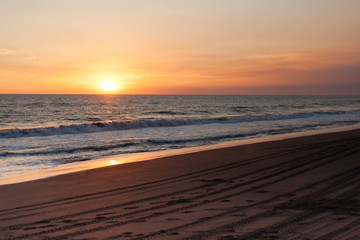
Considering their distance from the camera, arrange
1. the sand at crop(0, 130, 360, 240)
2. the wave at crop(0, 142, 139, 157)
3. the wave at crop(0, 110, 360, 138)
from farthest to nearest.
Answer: the wave at crop(0, 110, 360, 138) → the wave at crop(0, 142, 139, 157) → the sand at crop(0, 130, 360, 240)

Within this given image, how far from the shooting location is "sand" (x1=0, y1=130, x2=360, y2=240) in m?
4.29

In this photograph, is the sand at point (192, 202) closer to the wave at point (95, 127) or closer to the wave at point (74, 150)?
the wave at point (74, 150)

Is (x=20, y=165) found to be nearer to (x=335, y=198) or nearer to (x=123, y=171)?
(x=123, y=171)

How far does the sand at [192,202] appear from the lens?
14.1ft

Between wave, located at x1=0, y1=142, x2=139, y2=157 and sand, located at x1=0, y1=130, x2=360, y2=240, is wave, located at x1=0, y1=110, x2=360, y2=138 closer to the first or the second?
wave, located at x1=0, y1=142, x2=139, y2=157

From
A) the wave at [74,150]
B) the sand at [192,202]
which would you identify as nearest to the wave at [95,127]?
the wave at [74,150]

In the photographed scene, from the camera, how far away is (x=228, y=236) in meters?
4.03

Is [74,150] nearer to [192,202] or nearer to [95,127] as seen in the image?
[192,202]

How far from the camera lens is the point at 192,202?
5.68m

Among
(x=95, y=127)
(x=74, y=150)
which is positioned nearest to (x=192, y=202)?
(x=74, y=150)

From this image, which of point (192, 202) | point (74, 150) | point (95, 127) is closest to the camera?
point (192, 202)

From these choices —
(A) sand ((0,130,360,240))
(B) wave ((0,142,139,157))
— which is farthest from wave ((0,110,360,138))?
(A) sand ((0,130,360,240))

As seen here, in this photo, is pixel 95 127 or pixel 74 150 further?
pixel 95 127

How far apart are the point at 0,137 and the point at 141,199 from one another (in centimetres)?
1709
